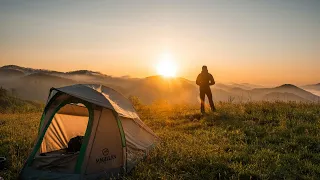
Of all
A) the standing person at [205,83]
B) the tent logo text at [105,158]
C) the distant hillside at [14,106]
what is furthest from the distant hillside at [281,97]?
the distant hillside at [14,106]

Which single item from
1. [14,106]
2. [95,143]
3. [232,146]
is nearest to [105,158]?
[95,143]

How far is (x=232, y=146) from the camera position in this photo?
9.63 meters

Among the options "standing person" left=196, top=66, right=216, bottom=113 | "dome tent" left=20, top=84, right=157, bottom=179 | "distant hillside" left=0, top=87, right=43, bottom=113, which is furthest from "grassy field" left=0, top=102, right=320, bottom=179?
"distant hillside" left=0, top=87, right=43, bottom=113

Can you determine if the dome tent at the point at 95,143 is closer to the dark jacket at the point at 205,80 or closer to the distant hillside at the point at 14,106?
the dark jacket at the point at 205,80

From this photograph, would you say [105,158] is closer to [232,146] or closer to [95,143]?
[95,143]

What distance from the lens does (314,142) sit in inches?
381

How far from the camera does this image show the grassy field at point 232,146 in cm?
751

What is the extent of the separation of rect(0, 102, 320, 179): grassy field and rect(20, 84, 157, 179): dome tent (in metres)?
0.50

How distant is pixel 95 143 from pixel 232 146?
176 inches

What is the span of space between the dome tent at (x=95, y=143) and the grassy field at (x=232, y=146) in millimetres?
501

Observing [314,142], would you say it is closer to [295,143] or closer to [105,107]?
[295,143]

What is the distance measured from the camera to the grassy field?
24.6 feet

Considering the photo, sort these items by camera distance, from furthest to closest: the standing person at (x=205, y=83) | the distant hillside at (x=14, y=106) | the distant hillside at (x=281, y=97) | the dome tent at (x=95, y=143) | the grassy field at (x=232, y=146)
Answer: the distant hillside at (x=14, y=106) → the distant hillside at (x=281, y=97) → the standing person at (x=205, y=83) → the dome tent at (x=95, y=143) → the grassy field at (x=232, y=146)

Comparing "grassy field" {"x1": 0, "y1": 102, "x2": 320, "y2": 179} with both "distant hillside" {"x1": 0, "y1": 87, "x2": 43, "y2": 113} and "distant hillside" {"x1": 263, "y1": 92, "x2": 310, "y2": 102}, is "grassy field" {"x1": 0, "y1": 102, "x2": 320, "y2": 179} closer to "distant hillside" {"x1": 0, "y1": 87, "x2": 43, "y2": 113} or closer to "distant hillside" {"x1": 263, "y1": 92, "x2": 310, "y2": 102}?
"distant hillside" {"x1": 263, "y1": 92, "x2": 310, "y2": 102}
